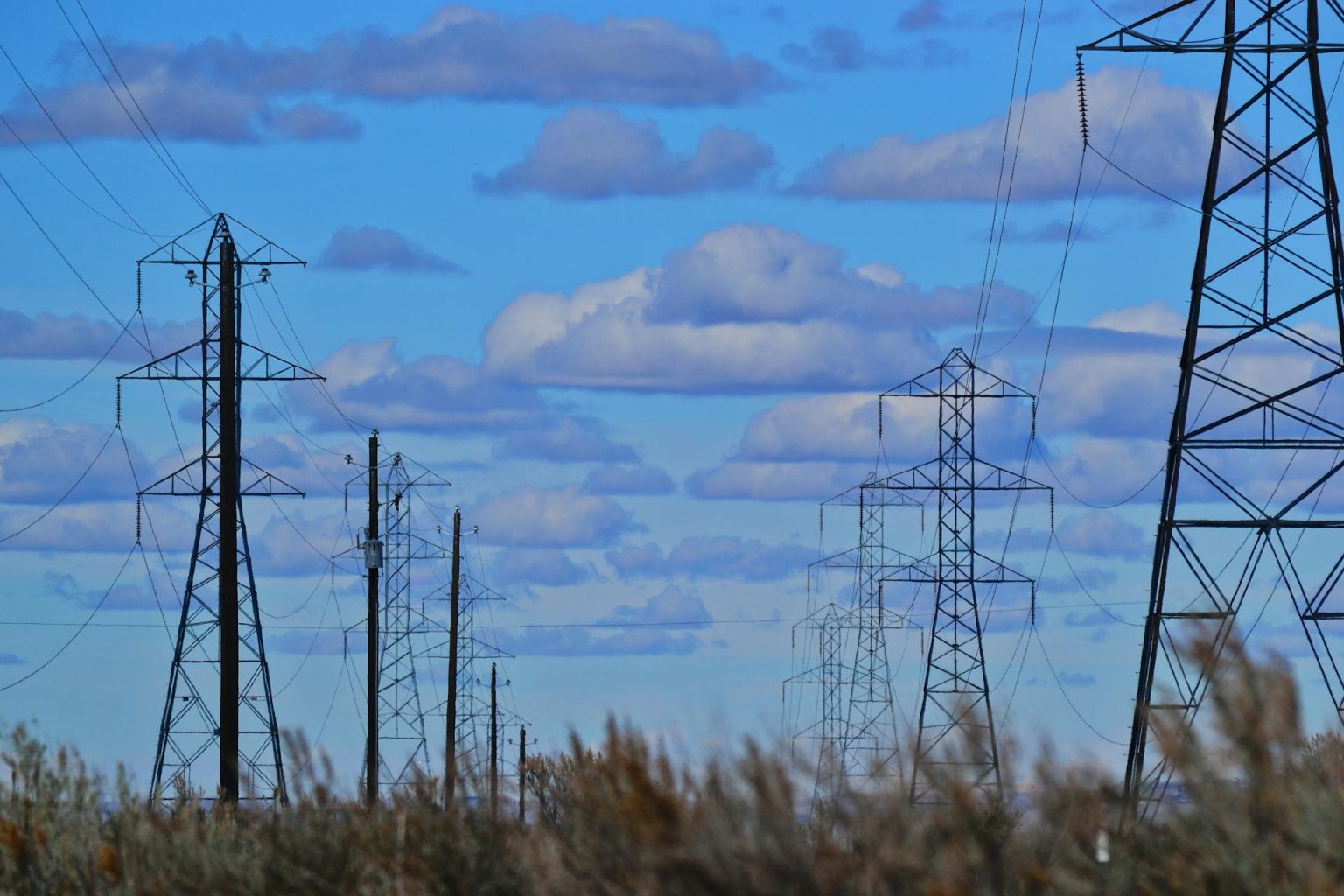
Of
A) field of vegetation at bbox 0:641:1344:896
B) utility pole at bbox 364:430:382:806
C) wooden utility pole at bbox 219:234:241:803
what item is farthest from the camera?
utility pole at bbox 364:430:382:806

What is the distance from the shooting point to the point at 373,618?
39094 mm

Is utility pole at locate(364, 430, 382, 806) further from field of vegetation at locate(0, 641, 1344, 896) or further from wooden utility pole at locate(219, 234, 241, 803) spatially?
field of vegetation at locate(0, 641, 1344, 896)

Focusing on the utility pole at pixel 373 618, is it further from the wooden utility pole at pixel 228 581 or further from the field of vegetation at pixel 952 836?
the field of vegetation at pixel 952 836

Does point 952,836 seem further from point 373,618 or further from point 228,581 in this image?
point 373,618

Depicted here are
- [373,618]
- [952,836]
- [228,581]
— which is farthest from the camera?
[373,618]

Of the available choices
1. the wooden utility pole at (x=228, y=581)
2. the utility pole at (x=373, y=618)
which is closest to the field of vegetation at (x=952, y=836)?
the wooden utility pole at (x=228, y=581)

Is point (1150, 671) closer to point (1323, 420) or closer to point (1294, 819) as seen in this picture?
point (1323, 420)

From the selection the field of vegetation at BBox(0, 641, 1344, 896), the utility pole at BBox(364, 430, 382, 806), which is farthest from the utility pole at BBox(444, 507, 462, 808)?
the field of vegetation at BBox(0, 641, 1344, 896)

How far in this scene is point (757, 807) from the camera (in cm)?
1042

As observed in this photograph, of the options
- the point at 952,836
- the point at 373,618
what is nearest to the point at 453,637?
the point at 373,618

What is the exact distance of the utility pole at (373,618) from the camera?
3859 cm

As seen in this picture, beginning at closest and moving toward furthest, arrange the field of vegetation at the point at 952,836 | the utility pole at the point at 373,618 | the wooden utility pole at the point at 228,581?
the field of vegetation at the point at 952,836 → the wooden utility pole at the point at 228,581 → the utility pole at the point at 373,618

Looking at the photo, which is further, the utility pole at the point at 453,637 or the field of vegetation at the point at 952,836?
the utility pole at the point at 453,637

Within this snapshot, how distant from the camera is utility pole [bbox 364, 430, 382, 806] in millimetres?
38594
